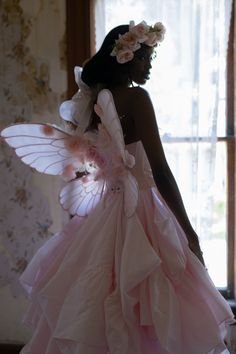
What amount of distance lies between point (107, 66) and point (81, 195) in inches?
14.6

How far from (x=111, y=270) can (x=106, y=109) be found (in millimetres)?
396

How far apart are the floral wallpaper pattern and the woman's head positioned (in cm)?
47

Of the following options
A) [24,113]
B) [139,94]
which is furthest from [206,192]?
[24,113]

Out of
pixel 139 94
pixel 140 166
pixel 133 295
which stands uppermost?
pixel 139 94

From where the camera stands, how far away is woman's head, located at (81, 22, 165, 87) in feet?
3.64

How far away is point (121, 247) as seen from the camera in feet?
3.46

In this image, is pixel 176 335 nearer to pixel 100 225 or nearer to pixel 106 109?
pixel 100 225

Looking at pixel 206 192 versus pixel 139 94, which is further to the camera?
pixel 206 192

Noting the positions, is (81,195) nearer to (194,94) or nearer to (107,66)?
(107,66)

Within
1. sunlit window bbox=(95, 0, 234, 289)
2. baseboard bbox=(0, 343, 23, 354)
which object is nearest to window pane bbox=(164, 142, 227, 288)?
sunlit window bbox=(95, 0, 234, 289)

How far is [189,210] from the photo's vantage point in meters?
1.57

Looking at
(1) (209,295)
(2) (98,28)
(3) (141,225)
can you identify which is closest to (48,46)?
(2) (98,28)

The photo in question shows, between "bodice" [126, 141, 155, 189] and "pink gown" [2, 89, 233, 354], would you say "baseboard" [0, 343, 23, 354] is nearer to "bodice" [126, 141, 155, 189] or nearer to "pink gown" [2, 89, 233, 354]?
"pink gown" [2, 89, 233, 354]

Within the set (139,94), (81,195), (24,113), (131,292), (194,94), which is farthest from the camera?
(24,113)
